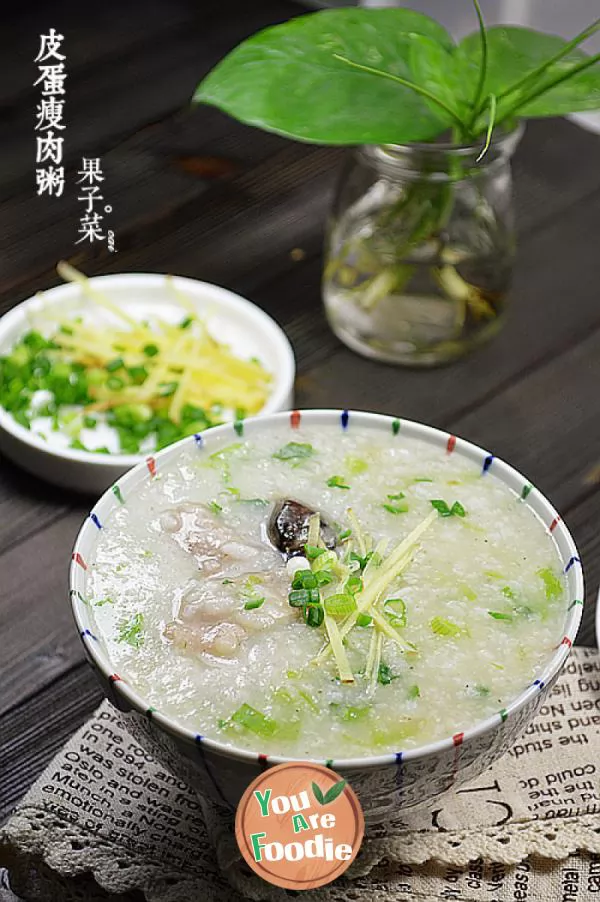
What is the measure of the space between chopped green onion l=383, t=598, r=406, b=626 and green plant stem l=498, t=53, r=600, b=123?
74 cm

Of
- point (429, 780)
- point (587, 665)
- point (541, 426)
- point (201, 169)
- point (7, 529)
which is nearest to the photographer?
point (429, 780)

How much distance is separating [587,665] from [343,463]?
0.34 m

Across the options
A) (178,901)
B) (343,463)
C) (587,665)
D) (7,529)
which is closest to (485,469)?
(343,463)

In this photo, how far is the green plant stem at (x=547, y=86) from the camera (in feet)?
4.67

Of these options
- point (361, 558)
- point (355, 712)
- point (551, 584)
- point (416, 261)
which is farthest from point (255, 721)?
point (416, 261)

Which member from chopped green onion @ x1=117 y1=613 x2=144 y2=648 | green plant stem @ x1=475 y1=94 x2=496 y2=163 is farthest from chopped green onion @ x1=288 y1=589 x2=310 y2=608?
green plant stem @ x1=475 y1=94 x2=496 y2=163

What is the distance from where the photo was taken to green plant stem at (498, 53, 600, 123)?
4.67 ft

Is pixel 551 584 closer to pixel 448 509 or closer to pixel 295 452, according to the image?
pixel 448 509

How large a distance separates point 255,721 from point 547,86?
34.9 inches

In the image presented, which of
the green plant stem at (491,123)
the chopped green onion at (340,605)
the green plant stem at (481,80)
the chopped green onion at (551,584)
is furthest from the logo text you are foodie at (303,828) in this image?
the green plant stem at (481,80)

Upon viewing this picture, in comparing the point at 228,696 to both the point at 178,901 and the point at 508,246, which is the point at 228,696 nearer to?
the point at 178,901

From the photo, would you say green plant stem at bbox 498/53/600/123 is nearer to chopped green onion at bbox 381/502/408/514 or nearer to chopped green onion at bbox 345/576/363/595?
chopped green onion at bbox 381/502/408/514

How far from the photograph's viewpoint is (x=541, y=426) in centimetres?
160

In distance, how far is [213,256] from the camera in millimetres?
1854
